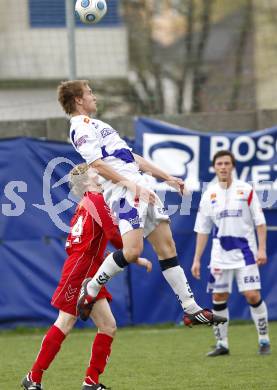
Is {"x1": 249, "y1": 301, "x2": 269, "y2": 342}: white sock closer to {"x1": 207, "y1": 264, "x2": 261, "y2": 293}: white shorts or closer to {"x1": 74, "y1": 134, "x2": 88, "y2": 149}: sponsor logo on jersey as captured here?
{"x1": 207, "y1": 264, "x2": 261, "y2": 293}: white shorts

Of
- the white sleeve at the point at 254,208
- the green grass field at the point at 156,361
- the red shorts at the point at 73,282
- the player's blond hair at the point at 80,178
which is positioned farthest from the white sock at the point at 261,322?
the player's blond hair at the point at 80,178

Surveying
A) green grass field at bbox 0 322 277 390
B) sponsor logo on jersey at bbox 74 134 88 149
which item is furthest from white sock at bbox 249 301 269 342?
sponsor logo on jersey at bbox 74 134 88 149

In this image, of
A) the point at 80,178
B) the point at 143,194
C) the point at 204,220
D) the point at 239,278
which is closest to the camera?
the point at 143,194

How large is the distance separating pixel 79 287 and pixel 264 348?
8.96 feet

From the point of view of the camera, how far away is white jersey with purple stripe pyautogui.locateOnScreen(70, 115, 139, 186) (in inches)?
266

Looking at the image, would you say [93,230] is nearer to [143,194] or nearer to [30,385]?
→ [143,194]

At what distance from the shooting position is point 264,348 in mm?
9047

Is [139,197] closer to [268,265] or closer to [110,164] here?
[110,164]

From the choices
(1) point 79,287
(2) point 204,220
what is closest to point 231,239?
(2) point 204,220

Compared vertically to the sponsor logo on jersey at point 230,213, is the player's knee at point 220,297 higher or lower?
lower

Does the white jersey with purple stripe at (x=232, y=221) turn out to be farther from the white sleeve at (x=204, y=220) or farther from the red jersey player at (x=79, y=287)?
the red jersey player at (x=79, y=287)

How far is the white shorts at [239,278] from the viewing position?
930 centimetres

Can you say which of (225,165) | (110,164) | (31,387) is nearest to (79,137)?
(110,164)

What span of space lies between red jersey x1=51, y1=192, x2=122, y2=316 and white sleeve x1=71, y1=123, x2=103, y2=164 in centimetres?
41
